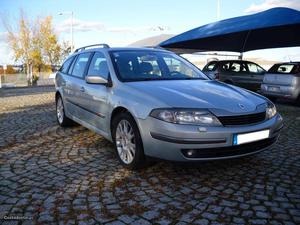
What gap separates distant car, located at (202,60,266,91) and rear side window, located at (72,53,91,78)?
8444 mm

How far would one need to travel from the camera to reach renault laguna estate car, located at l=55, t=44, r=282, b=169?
3.49 metres

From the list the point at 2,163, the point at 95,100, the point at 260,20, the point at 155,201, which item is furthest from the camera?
the point at 260,20

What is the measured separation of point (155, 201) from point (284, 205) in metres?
1.25

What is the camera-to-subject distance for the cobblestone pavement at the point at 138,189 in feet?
9.71

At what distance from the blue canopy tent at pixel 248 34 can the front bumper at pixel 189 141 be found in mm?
9247

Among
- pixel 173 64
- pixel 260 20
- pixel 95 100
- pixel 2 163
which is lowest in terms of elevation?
pixel 2 163

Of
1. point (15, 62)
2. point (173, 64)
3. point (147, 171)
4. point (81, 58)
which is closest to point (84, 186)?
point (147, 171)

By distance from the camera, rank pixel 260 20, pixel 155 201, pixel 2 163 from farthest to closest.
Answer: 1. pixel 260 20
2. pixel 2 163
3. pixel 155 201

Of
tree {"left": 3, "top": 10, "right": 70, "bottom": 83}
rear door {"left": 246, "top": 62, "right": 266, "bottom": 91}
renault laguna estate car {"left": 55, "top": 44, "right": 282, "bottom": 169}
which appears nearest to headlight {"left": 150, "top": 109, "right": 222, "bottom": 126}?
renault laguna estate car {"left": 55, "top": 44, "right": 282, "bottom": 169}

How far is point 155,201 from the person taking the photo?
327cm

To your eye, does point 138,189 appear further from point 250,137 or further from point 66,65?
point 66,65

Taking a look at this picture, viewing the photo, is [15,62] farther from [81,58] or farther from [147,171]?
[147,171]

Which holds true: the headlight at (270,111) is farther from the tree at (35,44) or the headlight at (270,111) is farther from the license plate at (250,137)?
the tree at (35,44)

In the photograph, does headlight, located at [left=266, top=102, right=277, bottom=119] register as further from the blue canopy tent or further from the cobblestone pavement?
the blue canopy tent
